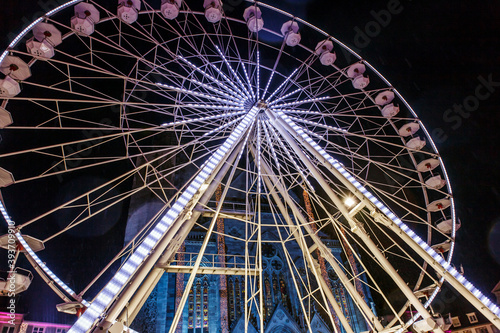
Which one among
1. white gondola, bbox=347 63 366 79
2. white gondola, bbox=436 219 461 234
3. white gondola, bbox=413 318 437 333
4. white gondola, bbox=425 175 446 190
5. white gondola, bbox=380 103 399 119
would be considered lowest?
white gondola, bbox=413 318 437 333

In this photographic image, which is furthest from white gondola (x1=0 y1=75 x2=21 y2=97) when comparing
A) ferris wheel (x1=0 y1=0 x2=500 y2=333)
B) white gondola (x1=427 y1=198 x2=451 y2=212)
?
white gondola (x1=427 y1=198 x2=451 y2=212)

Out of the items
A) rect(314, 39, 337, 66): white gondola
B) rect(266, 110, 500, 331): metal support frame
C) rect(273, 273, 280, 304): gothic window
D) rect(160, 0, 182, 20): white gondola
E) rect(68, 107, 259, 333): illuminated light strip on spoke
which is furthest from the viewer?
rect(273, 273, 280, 304): gothic window

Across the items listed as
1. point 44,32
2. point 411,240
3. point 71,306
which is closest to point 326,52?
point 411,240

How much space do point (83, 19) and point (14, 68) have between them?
10.1 ft

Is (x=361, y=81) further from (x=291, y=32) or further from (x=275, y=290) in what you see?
(x=275, y=290)

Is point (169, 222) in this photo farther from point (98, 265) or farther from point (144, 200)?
point (144, 200)

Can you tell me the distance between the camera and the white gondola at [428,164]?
15.5 meters

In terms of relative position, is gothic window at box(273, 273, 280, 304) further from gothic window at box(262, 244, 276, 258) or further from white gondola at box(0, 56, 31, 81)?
white gondola at box(0, 56, 31, 81)

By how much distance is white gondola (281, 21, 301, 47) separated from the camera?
14.6 meters

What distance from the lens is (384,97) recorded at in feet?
52.2

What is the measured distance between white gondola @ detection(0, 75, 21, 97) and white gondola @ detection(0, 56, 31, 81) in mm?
180

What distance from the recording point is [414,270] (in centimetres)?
2898


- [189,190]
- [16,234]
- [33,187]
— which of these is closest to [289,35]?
[189,190]

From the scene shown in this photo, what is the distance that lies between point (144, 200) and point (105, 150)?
12867 millimetres
